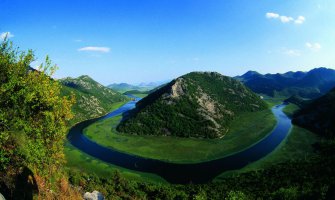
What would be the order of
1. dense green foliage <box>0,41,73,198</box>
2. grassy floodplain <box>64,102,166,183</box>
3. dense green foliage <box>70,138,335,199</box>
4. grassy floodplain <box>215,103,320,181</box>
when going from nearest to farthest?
dense green foliage <box>0,41,73,198</box> < dense green foliage <box>70,138,335,199</box> < grassy floodplain <box>64,102,166,183</box> < grassy floodplain <box>215,103,320,181</box>

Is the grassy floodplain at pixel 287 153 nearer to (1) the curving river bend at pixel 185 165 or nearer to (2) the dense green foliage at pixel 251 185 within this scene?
(1) the curving river bend at pixel 185 165

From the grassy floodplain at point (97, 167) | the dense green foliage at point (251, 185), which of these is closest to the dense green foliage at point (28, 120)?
the dense green foliage at point (251, 185)

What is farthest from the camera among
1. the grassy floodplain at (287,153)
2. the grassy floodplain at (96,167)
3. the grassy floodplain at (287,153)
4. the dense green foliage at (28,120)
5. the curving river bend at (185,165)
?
the grassy floodplain at (287,153)

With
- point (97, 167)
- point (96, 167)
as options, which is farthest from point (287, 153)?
point (96, 167)

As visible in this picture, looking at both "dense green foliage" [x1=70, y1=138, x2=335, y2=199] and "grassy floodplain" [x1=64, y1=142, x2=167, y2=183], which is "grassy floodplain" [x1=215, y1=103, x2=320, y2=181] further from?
"grassy floodplain" [x1=64, y1=142, x2=167, y2=183]

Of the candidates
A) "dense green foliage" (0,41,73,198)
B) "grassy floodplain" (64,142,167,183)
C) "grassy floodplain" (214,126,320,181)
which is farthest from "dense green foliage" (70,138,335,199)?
"dense green foliage" (0,41,73,198)

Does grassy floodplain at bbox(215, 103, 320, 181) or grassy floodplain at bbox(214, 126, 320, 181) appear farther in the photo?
grassy floodplain at bbox(215, 103, 320, 181)

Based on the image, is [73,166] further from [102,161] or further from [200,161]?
[200,161]

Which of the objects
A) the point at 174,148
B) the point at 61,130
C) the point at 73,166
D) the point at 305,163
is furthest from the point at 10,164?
the point at 174,148
